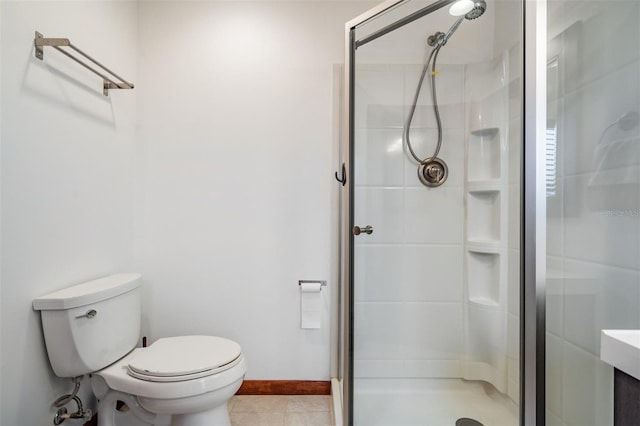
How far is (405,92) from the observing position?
152 centimetres

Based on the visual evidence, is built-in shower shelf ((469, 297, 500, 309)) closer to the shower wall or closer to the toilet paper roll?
the shower wall

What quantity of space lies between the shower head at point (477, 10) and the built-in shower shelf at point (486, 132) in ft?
1.52

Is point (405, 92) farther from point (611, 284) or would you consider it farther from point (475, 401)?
→ point (475, 401)

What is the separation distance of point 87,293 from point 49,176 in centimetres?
48

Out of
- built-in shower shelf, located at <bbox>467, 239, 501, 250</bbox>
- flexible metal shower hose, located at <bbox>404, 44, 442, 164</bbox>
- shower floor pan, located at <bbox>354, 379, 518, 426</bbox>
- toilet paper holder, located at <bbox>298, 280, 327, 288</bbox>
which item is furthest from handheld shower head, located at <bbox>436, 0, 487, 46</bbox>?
shower floor pan, located at <bbox>354, 379, 518, 426</bbox>

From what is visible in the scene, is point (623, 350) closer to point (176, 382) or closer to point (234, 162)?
point (176, 382)

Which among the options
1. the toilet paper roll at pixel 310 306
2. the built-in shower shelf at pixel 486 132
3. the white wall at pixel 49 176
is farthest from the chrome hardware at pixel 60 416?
the built-in shower shelf at pixel 486 132

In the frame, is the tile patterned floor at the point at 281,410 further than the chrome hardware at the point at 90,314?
Yes

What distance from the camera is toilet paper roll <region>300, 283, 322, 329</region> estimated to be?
1700mm

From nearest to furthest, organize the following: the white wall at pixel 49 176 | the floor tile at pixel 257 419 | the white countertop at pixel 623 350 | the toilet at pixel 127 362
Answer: the white countertop at pixel 623 350 → the white wall at pixel 49 176 → the toilet at pixel 127 362 → the floor tile at pixel 257 419

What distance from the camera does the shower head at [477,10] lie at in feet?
4.05

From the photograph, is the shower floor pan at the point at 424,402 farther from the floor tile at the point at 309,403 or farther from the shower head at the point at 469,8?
the shower head at the point at 469,8

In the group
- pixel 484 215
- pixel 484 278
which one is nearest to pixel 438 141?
pixel 484 215

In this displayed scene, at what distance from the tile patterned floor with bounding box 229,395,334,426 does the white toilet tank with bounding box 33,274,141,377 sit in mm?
661
